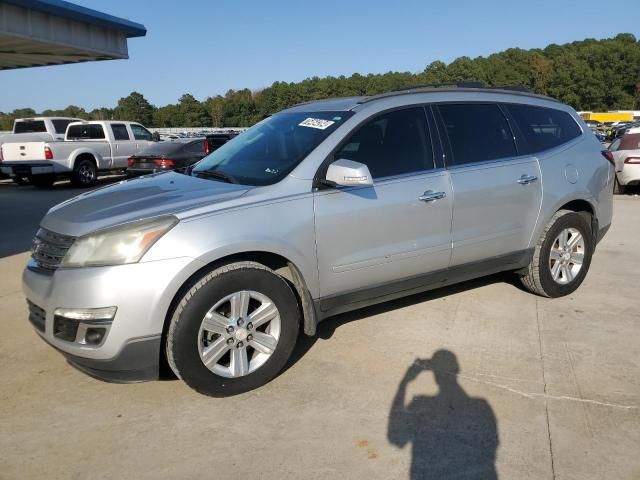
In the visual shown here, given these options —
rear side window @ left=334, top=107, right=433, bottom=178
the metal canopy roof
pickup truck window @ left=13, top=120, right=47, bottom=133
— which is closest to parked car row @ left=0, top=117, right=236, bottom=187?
pickup truck window @ left=13, top=120, right=47, bottom=133

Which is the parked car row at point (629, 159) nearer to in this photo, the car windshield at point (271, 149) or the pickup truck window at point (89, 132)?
the car windshield at point (271, 149)

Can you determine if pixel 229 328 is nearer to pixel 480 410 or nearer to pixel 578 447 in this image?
pixel 480 410

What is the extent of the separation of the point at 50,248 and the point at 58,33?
1154cm

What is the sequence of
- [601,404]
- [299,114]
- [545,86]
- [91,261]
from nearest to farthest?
[91,261], [601,404], [299,114], [545,86]

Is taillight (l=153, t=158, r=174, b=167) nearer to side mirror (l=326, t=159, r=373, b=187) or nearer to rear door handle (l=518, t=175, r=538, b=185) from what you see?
rear door handle (l=518, t=175, r=538, b=185)

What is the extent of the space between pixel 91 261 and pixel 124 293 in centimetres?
28

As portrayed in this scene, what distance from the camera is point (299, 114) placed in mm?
4168

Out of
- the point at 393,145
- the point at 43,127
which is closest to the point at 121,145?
the point at 43,127

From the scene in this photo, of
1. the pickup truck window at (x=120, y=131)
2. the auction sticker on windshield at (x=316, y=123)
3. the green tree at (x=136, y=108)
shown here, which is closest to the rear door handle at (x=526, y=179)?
the auction sticker on windshield at (x=316, y=123)

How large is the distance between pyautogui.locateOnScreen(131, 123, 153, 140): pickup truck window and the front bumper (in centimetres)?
1535

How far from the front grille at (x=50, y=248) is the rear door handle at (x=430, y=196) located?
7.46ft

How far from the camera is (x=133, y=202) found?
3.22 m

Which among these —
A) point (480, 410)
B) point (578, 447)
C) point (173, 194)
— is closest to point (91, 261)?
point (173, 194)

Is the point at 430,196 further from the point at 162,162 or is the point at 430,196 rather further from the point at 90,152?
the point at 90,152
